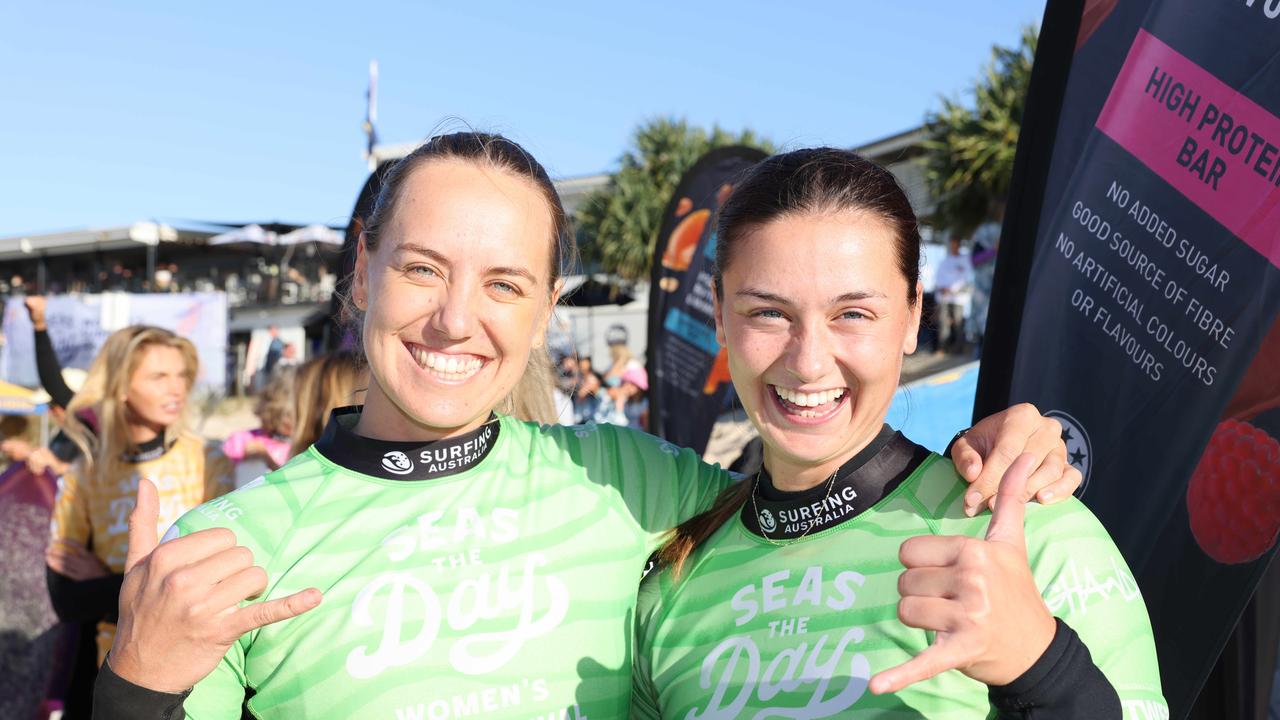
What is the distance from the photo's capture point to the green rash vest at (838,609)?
1.51m

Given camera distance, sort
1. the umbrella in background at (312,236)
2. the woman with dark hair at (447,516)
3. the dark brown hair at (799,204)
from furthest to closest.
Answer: the umbrella in background at (312,236), the dark brown hair at (799,204), the woman with dark hair at (447,516)

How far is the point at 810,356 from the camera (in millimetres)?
1771

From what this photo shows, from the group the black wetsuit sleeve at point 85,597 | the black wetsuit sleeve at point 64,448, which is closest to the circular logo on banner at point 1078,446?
the black wetsuit sleeve at point 85,597

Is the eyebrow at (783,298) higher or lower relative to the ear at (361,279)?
higher

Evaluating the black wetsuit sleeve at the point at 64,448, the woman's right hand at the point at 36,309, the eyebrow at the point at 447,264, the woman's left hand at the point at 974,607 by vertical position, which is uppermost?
the eyebrow at the point at 447,264

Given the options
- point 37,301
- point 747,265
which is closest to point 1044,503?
point 747,265

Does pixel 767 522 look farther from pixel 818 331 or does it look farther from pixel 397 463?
pixel 397 463

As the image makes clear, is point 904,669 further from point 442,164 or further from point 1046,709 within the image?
point 442,164

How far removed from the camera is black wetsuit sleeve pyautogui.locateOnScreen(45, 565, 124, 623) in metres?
3.74

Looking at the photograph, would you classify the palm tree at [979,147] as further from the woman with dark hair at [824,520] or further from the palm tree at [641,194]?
the woman with dark hair at [824,520]

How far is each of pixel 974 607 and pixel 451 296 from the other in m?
1.13

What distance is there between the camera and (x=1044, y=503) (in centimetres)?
160

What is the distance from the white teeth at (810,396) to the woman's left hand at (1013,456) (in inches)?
9.5

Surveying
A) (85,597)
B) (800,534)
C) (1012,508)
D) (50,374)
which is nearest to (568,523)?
(800,534)
